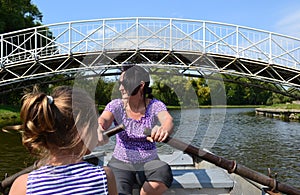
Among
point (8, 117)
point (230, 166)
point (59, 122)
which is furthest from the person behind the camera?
point (8, 117)

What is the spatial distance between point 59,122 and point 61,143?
0.11m

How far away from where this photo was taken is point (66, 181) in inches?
63.3

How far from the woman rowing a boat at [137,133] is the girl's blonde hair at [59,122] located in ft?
3.15

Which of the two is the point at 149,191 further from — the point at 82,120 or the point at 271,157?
the point at 271,157

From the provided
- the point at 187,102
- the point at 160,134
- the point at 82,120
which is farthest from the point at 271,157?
the point at 82,120

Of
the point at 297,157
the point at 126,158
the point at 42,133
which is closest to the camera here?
the point at 42,133

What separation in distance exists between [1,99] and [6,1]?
7.93m

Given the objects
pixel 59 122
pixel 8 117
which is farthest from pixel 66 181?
pixel 8 117

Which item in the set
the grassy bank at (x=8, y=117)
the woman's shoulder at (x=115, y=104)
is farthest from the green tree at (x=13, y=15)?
the woman's shoulder at (x=115, y=104)

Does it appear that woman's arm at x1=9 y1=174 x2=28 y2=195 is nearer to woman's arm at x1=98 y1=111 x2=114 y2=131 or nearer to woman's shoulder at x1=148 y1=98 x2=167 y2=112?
woman's arm at x1=98 y1=111 x2=114 y2=131

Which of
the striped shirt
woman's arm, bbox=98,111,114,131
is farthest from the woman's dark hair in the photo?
the striped shirt

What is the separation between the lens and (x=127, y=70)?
2.84 m

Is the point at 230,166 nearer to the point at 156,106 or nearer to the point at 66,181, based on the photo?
Result: the point at 156,106

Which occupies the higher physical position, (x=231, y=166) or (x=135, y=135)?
(x=135, y=135)
